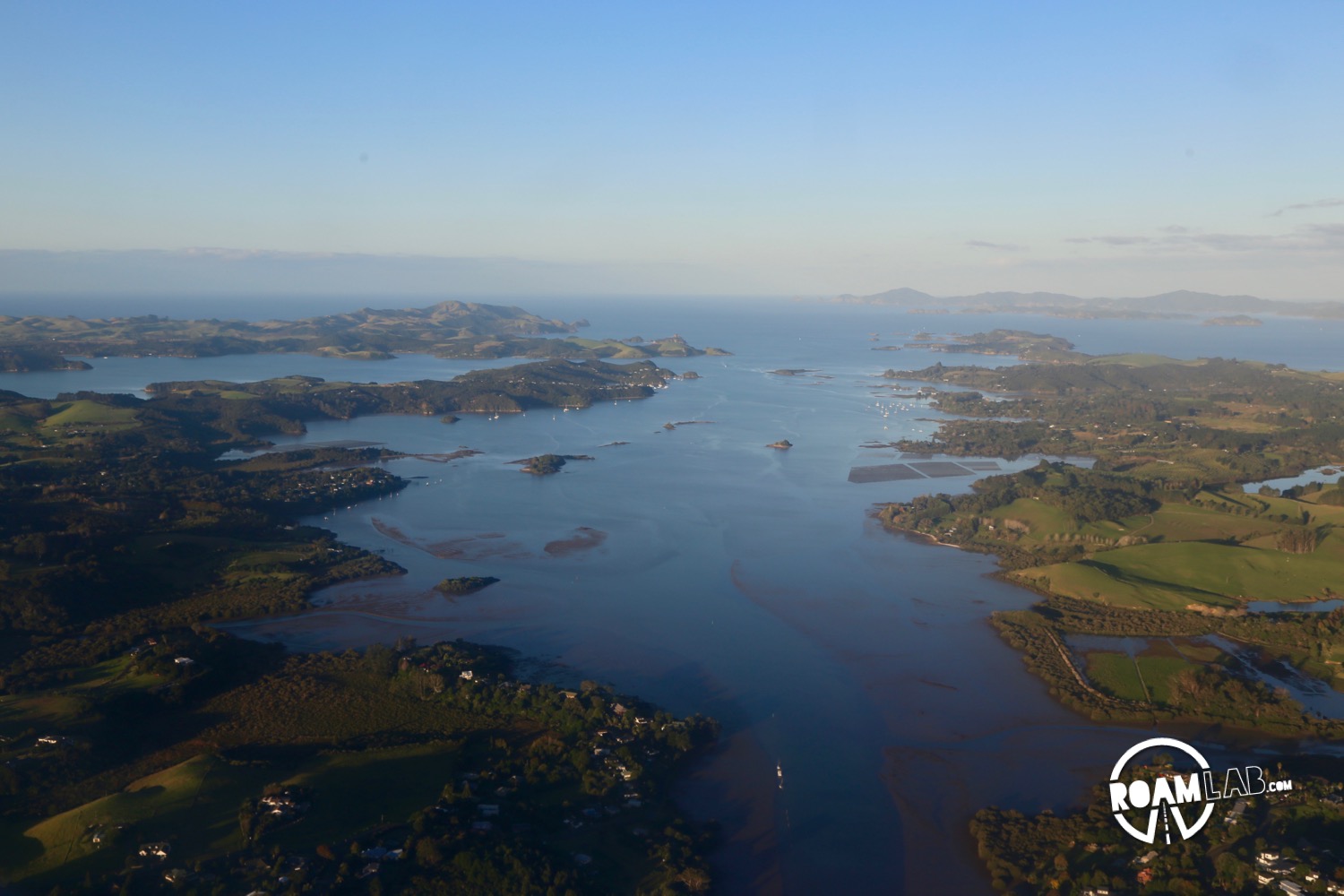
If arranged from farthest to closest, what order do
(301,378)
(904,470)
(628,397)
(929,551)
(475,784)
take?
(628,397) → (301,378) → (904,470) → (929,551) → (475,784)

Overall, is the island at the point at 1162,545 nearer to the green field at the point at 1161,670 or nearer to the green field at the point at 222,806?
the green field at the point at 1161,670

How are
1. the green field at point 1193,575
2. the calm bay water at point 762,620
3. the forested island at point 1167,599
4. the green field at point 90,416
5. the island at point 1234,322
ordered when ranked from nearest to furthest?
the forested island at point 1167,599 < the calm bay water at point 762,620 < the green field at point 1193,575 < the green field at point 90,416 < the island at point 1234,322

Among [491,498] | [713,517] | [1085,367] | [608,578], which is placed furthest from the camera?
[1085,367]

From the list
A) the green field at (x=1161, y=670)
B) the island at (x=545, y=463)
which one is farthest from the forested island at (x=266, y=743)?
the island at (x=545, y=463)

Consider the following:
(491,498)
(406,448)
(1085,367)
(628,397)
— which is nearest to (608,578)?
(491,498)

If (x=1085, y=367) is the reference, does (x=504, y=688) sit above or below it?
below

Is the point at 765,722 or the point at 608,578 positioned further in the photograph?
the point at 608,578

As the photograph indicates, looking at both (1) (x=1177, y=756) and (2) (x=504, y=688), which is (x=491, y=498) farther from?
(1) (x=1177, y=756)
